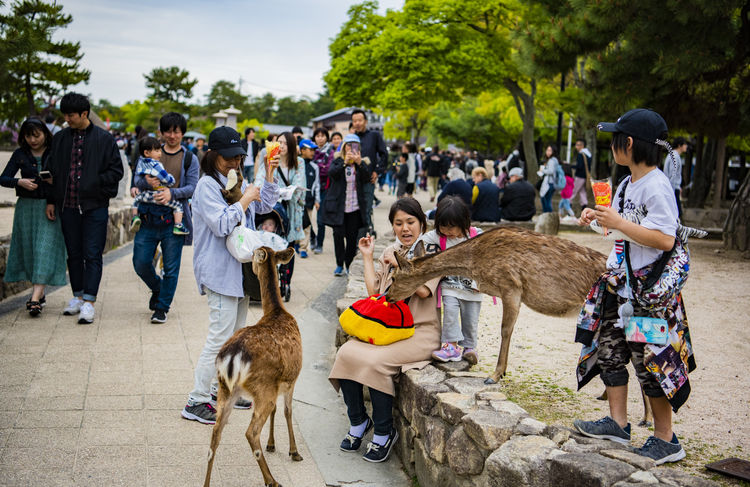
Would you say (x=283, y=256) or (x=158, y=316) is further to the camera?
(x=158, y=316)

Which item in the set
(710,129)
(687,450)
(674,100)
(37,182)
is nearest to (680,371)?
(687,450)

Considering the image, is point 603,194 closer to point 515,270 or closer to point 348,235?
point 515,270

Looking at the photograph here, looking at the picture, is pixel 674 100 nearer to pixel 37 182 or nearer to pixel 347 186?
pixel 347 186

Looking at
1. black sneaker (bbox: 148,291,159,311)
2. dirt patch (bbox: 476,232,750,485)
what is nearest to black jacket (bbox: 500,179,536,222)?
dirt patch (bbox: 476,232,750,485)

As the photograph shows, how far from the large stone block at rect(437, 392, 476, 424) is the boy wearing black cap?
610mm

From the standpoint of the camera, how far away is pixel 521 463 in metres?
2.97

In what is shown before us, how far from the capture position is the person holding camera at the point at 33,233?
22.5 feet

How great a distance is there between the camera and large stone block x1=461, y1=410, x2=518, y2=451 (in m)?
3.26

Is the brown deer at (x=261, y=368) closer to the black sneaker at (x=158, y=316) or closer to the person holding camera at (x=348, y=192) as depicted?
the black sneaker at (x=158, y=316)

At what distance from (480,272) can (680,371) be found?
4.80 ft

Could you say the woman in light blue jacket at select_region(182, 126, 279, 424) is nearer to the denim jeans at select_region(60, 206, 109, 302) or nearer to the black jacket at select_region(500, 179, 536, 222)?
the denim jeans at select_region(60, 206, 109, 302)

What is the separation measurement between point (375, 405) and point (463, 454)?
103 centimetres

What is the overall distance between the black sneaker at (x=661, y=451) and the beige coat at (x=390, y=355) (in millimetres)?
1515

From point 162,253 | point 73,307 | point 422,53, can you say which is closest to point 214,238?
point 162,253
